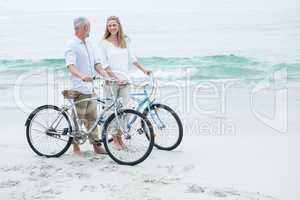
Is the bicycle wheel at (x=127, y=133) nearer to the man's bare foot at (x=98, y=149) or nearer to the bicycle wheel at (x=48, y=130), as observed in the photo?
the man's bare foot at (x=98, y=149)

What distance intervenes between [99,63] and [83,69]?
23 cm

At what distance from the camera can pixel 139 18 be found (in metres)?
31.4

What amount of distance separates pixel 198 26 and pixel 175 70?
35.7 feet

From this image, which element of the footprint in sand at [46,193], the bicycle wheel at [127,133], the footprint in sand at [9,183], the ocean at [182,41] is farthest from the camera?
the ocean at [182,41]

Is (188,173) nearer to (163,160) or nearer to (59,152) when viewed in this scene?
(163,160)

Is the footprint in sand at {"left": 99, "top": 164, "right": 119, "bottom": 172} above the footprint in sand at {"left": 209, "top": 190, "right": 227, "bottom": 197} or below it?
above

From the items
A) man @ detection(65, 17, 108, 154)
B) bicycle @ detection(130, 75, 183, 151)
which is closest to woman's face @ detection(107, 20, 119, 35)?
man @ detection(65, 17, 108, 154)

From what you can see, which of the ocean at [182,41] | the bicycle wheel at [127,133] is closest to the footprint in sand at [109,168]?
the bicycle wheel at [127,133]

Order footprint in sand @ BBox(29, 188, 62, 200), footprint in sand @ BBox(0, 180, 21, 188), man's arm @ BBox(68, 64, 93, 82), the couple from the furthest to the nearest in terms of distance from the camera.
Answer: the couple → man's arm @ BBox(68, 64, 93, 82) → footprint in sand @ BBox(0, 180, 21, 188) → footprint in sand @ BBox(29, 188, 62, 200)

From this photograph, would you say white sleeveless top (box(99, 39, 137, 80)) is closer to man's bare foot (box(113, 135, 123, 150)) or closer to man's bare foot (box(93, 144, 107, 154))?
man's bare foot (box(113, 135, 123, 150))

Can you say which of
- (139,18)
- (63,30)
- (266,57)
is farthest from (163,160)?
(139,18)

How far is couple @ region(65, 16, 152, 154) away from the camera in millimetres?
5250

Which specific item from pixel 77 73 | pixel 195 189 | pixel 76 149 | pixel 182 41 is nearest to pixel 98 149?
pixel 76 149

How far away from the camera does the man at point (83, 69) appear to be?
5.12m
